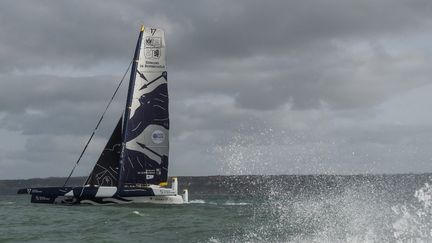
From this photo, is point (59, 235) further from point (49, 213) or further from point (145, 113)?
point (145, 113)

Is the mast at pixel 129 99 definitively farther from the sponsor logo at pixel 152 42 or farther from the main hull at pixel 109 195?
the main hull at pixel 109 195

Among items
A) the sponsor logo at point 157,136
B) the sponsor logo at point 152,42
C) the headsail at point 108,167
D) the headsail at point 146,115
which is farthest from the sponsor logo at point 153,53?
the sponsor logo at point 157,136

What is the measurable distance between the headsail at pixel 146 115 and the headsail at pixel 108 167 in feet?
2.34

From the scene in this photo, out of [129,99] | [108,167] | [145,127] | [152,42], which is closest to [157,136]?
[145,127]

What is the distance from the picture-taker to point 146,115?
52.1m

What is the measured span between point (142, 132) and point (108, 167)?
3975 mm

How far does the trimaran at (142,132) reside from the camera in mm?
51812

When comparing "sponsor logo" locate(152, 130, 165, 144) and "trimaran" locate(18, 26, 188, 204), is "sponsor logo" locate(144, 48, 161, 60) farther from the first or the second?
"sponsor logo" locate(152, 130, 165, 144)

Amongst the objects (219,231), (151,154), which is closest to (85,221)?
(219,231)

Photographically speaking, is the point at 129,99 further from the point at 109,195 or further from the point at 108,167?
the point at 109,195

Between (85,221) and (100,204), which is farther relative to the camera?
(100,204)

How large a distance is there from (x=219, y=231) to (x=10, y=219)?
14.4 meters

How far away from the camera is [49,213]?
135ft

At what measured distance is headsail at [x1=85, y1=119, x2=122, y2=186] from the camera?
51.5 m
